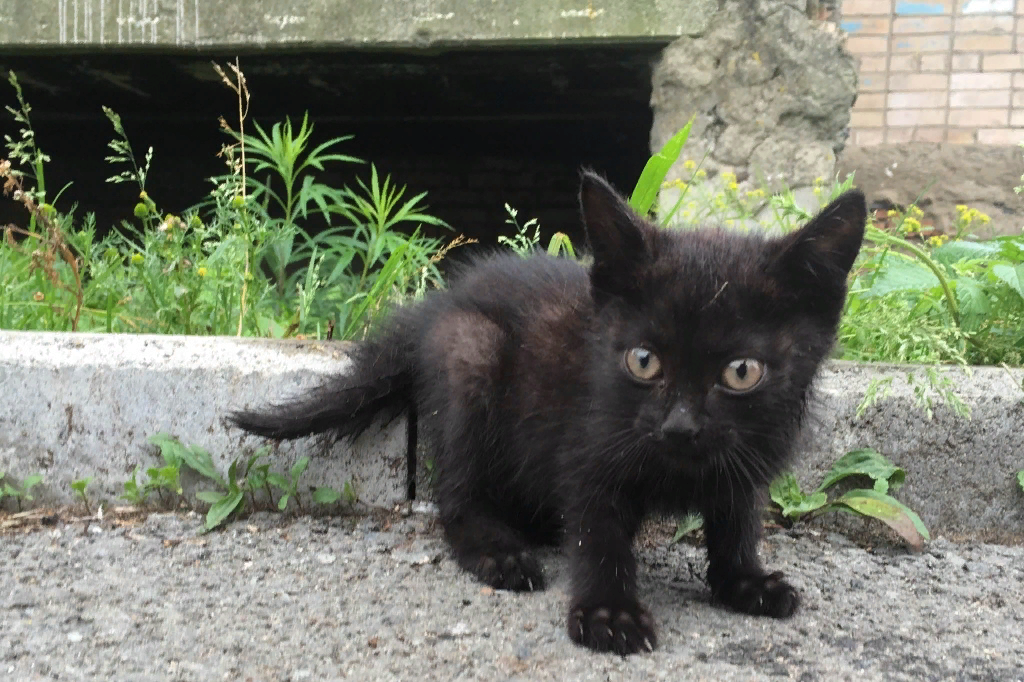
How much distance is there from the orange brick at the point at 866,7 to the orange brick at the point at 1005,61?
101 cm

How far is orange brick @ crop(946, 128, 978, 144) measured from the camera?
8.78 meters

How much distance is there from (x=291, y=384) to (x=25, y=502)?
0.79 metres

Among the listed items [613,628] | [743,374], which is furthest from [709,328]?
[613,628]

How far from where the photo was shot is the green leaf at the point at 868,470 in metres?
2.61

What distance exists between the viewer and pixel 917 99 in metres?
8.93

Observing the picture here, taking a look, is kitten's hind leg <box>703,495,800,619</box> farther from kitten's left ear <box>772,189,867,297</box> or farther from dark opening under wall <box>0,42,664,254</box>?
dark opening under wall <box>0,42,664,254</box>

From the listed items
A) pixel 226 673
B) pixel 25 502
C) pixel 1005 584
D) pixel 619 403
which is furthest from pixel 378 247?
pixel 1005 584

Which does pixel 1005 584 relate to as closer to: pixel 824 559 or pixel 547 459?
pixel 824 559

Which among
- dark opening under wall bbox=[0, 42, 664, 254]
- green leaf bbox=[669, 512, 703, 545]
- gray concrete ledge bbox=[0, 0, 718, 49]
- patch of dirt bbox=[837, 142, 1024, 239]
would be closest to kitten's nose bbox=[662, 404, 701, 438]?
green leaf bbox=[669, 512, 703, 545]

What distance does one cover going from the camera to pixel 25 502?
2.62 m

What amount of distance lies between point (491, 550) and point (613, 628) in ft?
1.70

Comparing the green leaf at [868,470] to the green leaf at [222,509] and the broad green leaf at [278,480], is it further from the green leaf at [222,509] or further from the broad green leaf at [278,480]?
the green leaf at [222,509]

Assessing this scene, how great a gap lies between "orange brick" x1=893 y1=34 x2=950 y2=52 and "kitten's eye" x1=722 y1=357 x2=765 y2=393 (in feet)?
27.1

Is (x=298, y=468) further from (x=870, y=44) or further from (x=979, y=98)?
(x=979, y=98)
